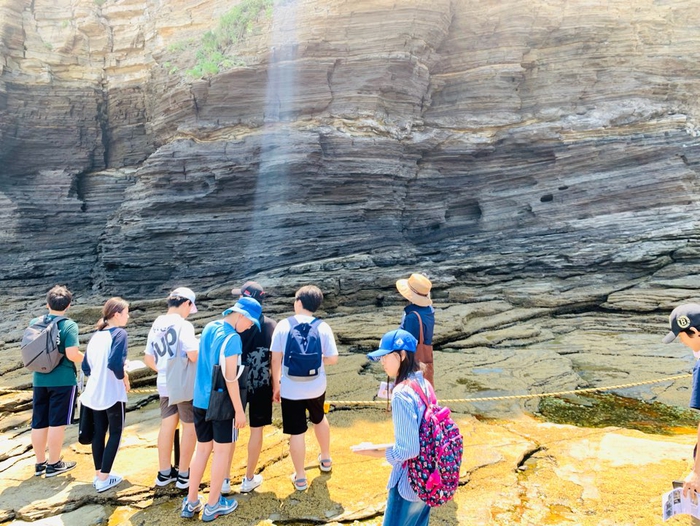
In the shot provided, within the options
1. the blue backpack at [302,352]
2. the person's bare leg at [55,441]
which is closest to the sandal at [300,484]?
the blue backpack at [302,352]

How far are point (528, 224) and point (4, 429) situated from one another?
15173 millimetres

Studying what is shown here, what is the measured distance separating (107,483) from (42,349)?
1.39 metres

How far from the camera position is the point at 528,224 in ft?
51.0

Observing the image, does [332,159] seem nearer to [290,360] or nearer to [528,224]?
[528,224]

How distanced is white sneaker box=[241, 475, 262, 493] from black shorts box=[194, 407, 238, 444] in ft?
2.23

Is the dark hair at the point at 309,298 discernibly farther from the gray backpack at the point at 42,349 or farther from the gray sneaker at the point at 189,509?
the gray backpack at the point at 42,349

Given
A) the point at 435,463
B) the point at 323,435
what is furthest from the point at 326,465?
the point at 435,463

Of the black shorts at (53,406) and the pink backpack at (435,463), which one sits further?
the black shorts at (53,406)

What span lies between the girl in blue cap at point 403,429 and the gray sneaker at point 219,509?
161 cm

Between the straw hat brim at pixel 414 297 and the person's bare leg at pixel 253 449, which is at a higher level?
the straw hat brim at pixel 414 297

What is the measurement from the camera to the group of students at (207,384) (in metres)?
3.39

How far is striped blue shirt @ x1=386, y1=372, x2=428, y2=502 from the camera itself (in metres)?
2.32

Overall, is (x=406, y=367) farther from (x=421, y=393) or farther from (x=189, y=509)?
(x=189, y=509)

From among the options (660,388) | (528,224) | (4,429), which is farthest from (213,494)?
(528,224)
